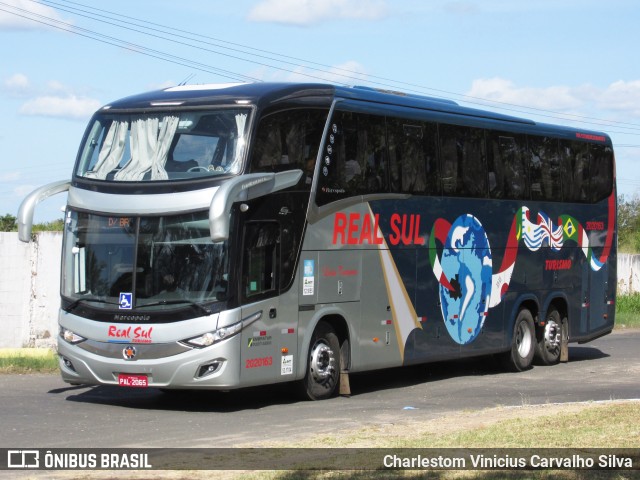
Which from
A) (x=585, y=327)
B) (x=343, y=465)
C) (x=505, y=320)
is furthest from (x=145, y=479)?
(x=585, y=327)

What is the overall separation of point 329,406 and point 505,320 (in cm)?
628

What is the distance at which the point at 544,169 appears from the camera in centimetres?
2223

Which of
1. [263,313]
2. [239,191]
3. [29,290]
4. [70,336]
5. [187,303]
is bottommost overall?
[70,336]

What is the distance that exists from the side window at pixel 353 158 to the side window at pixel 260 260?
44.5 inches

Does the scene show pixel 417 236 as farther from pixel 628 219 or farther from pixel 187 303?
pixel 628 219

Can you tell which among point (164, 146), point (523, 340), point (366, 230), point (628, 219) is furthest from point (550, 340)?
point (628, 219)

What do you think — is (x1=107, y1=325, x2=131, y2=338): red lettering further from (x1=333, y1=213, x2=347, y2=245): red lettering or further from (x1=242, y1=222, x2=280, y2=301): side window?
(x1=333, y1=213, x2=347, y2=245): red lettering

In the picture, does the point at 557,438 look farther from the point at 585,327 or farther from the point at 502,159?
the point at 585,327

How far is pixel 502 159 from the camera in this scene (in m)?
21.0

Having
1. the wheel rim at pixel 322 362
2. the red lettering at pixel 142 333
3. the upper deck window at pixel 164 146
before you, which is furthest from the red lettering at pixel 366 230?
the red lettering at pixel 142 333

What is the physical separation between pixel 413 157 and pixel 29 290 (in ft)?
30.8

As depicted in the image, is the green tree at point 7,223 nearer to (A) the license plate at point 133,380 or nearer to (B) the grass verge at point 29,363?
(B) the grass verge at point 29,363

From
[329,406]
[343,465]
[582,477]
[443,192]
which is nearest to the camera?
[582,477]

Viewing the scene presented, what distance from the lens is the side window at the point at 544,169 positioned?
861 inches
